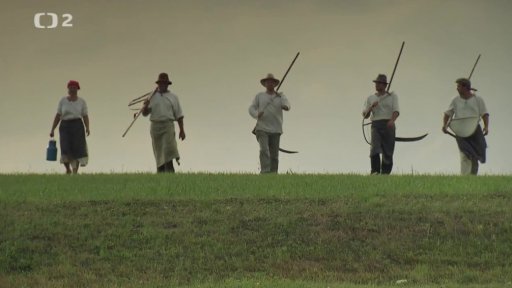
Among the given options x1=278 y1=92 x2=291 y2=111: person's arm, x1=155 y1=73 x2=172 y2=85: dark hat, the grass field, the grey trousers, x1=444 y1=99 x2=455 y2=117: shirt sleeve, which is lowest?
the grass field

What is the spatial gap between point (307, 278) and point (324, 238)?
1494mm

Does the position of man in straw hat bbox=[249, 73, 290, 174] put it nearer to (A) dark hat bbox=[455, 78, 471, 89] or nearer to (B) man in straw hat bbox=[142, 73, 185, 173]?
(B) man in straw hat bbox=[142, 73, 185, 173]

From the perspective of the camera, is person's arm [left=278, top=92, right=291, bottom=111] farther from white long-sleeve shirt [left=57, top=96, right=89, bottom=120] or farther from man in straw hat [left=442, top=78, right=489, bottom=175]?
white long-sleeve shirt [left=57, top=96, right=89, bottom=120]

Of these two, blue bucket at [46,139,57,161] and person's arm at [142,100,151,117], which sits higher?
person's arm at [142,100,151,117]

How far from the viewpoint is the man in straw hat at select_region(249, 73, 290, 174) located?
78.1 ft

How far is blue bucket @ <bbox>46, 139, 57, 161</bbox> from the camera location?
79.2 feet

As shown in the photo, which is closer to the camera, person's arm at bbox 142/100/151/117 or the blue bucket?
person's arm at bbox 142/100/151/117

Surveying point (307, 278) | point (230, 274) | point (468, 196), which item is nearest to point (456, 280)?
point (307, 278)

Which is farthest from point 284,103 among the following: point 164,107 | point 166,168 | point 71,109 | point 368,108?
point 71,109

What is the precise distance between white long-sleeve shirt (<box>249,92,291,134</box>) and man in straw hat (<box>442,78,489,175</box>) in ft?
9.94

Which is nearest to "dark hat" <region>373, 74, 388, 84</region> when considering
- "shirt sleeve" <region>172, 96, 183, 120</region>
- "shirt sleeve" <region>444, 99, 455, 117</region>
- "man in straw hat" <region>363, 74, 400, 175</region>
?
"man in straw hat" <region>363, 74, 400, 175</region>

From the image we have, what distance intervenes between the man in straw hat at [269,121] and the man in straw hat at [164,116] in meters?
1.53

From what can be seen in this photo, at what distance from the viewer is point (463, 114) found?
76.9 ft

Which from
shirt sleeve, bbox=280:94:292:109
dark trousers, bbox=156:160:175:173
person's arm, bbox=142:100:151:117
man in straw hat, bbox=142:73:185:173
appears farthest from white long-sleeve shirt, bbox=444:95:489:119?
person's arm, bbox=142:100:151:117
